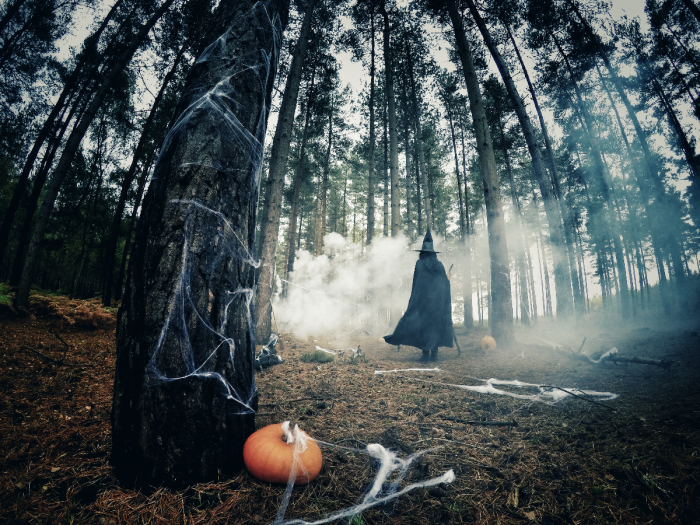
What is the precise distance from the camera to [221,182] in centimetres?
193

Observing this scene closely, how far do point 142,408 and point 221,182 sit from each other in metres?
1.52

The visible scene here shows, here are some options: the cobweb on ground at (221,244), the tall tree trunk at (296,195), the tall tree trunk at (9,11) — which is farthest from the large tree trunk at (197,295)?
the tall tree trunk at (9,11)

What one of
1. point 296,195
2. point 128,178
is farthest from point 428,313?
point 128,178

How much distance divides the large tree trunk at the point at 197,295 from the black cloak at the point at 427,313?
5348 millimetres

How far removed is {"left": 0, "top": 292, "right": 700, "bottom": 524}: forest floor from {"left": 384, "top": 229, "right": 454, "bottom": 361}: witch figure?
201cm

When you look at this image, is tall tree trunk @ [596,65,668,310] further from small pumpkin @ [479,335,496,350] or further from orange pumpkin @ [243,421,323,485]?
orange pumpkin @ [243,421,323,485]

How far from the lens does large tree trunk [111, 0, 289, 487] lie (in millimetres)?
1598

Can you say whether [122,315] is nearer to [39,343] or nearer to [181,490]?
[181,490]

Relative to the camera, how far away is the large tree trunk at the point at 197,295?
5.24 feet

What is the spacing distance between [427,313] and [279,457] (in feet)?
18.9

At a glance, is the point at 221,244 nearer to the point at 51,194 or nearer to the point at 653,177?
the point at 51,194

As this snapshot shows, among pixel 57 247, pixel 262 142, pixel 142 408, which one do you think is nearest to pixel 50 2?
pixel 57 247

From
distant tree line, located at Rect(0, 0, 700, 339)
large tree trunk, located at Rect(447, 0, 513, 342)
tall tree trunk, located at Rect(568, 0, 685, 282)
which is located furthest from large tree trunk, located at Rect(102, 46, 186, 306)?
tall tree trunk, located at Rect(568, 0, 685, 282)

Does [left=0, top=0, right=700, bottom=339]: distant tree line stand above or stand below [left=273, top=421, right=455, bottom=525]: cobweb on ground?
above
